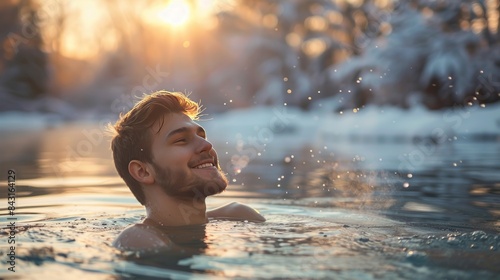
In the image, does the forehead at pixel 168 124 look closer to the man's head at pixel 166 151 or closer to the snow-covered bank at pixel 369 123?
the man's head at pixel 166 151

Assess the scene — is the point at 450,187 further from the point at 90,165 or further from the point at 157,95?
the point at 90,165

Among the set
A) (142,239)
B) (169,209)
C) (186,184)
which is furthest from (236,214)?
(142,239)

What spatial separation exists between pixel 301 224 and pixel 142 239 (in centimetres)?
159

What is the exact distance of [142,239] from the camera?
393cm

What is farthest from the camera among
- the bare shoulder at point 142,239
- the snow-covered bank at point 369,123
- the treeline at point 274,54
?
the treeline at point 274,54

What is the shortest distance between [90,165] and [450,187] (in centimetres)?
661

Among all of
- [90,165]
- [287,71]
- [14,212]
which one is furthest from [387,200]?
[287,71]

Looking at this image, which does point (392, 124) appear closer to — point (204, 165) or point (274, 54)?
point (274, 54)

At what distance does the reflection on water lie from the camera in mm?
3502

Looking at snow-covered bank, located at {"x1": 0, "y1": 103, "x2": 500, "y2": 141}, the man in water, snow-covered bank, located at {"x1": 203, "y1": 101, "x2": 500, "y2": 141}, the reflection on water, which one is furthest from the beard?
snow-covered bank, located at {"x1": 203, "y1": 101, "x2": 500, "y2": 141}

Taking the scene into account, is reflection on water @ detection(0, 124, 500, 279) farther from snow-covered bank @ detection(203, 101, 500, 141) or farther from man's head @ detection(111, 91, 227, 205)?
snow-covered bank @ detection(203, 101, 500, 141)

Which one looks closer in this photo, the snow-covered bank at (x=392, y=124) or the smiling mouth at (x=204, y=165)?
the smiling mouth at (x=204, y=165)

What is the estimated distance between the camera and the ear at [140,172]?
4.44m

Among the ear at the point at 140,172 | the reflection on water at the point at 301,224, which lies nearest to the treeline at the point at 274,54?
the reflection on water at the point at 301,224
